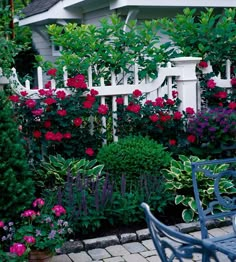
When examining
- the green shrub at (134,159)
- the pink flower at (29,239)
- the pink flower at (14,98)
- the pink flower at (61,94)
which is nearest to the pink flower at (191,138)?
the green shrub at (134,159)

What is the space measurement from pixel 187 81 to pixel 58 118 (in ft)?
5.23

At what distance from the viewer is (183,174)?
4.54 meters

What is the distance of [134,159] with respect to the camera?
4562 millimetres

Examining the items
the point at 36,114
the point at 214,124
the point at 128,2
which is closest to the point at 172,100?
the point at 214,124

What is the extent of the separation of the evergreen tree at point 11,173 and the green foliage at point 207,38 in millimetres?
2845

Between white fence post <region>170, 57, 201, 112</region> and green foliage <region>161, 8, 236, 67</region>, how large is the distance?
0.40 m

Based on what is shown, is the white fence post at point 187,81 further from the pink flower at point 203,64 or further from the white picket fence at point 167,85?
the pink flower at point 203,64

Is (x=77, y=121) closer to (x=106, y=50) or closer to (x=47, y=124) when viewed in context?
(x=47, y=124)

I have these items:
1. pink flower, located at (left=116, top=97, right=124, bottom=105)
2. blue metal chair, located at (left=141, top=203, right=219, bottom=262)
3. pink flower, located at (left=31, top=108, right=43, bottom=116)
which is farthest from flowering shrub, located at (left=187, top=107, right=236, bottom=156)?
blue metal chair, located at (left=141, top=203, right=219, bottom=262)

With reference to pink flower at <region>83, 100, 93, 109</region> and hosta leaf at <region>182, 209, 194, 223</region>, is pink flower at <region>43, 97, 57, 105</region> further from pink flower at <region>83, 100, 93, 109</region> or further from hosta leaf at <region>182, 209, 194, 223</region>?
hosta leaf at <region>182, 209, 194, 223</region>

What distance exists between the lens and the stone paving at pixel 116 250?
3.68 meters

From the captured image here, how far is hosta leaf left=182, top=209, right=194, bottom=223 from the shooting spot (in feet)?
14.1

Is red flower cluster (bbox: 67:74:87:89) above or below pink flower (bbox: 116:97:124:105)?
above

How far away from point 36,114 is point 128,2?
4.17 metres
